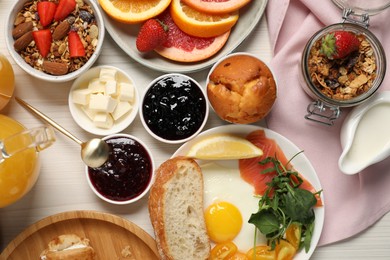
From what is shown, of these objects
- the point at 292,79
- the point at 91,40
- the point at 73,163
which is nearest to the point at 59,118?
the point at 73,163

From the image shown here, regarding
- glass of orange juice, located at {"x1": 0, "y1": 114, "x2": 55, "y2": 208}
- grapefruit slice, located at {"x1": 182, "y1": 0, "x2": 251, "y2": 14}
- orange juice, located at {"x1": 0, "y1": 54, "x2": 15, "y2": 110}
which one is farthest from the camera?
grapefruit slice, located at {"x1": 182, "y1": 0, "x2": 251, "y2": 14}

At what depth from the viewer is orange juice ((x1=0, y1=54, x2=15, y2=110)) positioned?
1.70 metres

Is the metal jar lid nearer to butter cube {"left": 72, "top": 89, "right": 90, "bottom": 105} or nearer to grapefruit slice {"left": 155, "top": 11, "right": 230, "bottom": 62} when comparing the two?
grapefruit slice {"left": 155, "top": 11, "right": 230, "bottom": 62}

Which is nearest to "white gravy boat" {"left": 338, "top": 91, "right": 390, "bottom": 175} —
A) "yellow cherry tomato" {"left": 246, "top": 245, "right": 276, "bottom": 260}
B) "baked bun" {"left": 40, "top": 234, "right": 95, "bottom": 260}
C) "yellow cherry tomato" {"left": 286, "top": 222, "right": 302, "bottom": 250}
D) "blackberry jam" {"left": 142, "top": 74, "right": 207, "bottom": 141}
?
"yellow cherry tomato" {"left": 286, "top": 222, "right": 302, "bottom": 250}

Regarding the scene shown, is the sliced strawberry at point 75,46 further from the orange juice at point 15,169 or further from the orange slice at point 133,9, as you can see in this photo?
the orange juice at point 15,169

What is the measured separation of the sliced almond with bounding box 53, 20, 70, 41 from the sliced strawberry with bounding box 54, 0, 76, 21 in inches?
0.8

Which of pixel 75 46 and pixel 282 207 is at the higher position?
pixel 75 46

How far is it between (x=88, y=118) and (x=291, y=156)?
684 millimetres

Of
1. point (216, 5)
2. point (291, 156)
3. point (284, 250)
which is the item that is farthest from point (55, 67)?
point (284, 250)

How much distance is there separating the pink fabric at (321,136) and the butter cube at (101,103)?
0.54 meters

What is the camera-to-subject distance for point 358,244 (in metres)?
1.93

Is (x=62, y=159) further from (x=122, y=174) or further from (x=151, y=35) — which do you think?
(x=151, y=35)

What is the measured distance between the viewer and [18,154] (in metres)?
1.63

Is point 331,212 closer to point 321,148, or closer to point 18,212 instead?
point 321,148
